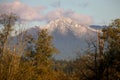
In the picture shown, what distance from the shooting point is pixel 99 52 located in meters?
46.1

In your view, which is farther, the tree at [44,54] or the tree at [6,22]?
the tree at [44,54]

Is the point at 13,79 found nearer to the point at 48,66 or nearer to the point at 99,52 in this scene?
the point at 99,52

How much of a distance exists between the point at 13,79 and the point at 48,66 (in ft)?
99.9

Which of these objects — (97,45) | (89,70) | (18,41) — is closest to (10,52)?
(18,41)

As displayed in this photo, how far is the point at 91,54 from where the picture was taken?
47.6 m

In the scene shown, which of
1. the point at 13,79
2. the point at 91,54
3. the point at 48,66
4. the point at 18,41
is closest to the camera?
the point at 18,41

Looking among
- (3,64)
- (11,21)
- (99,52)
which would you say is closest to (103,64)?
(99,52)

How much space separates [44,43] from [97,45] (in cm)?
2223

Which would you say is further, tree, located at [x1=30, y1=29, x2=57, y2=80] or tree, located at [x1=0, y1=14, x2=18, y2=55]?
tree, located at [x1=30, y1=29, x2=57, y2=80]

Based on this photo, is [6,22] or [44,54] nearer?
[6,22]

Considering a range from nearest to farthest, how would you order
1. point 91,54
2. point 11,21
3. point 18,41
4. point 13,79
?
point 18,41, point 13,79, point 11,21, point 91,54

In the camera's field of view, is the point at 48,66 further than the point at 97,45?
Yes

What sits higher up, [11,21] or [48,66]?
[11,21]

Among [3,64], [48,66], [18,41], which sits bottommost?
[48,66]
